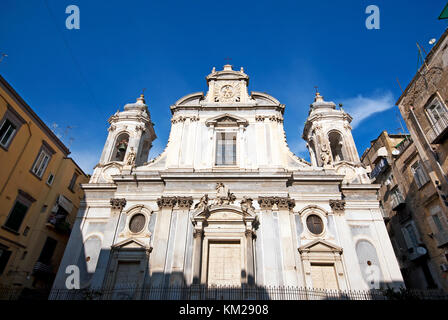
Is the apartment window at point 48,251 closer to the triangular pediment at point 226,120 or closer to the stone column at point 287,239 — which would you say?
the triangular pediment at point 226,120

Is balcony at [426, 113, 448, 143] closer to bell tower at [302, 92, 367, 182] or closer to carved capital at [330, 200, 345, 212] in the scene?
bell tower at [302, 92, 367, 182]

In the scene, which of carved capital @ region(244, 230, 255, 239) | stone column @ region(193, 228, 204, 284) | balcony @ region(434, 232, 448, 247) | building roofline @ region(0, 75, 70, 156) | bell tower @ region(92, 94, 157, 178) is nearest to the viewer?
stone column @ region(193, 228, 204, 284)

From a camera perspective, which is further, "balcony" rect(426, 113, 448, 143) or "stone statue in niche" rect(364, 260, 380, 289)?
"balcony" rect(426, 113, 448, 143)

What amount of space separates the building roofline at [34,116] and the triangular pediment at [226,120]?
400 inches

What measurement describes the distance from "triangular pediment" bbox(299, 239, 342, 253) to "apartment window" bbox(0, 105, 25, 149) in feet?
53.4

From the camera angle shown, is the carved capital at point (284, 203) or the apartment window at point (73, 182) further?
the apartment window at point (73, 182)

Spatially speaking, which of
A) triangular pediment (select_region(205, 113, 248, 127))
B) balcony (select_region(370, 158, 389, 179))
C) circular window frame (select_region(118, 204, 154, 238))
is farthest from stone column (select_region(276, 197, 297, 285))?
balcony (select_region(370, 158, 389, 179))

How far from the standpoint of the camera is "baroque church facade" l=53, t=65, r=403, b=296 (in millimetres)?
13211

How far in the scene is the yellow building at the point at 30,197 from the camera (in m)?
14.3

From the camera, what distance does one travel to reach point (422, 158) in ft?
52.0

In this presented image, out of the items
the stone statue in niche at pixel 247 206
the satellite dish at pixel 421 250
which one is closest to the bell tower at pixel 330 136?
the stone statue in niche at pixel 247 206

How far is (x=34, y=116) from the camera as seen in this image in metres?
16.3

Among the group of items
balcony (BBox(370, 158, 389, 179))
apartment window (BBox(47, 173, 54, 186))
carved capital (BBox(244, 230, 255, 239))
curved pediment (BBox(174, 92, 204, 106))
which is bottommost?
carved capital (BBox(244, 230, 255, 239))
